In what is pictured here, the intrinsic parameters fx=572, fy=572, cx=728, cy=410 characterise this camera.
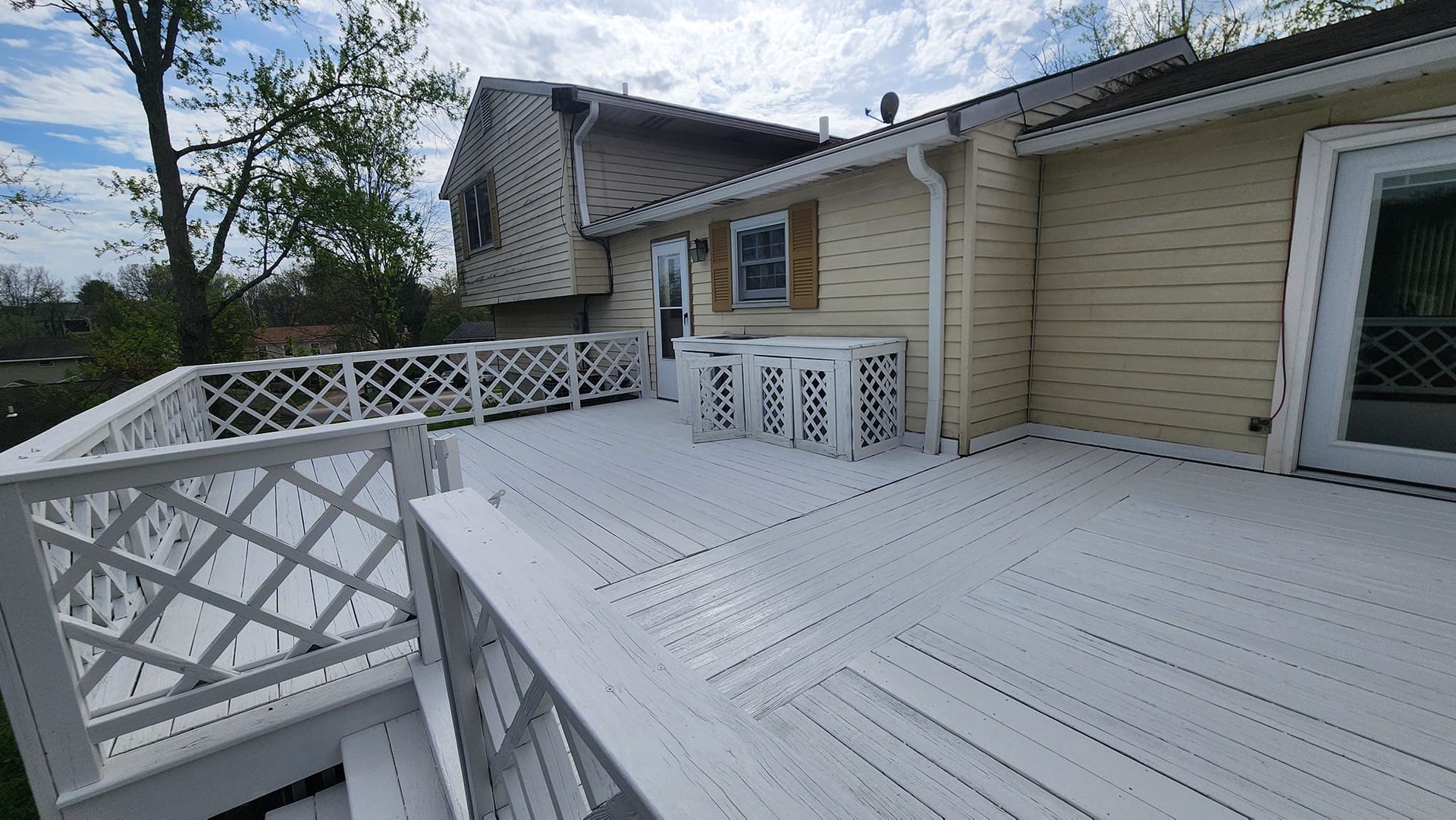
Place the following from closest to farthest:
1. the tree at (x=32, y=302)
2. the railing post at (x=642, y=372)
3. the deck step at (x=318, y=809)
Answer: the deck step at (x=318, y=809)
the railing post at (x=642, y=372)
the tree at (x=32, y=302)

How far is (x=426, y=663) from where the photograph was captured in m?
2.06

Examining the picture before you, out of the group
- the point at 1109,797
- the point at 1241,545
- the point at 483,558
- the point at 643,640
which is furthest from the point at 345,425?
the point at 1241,545

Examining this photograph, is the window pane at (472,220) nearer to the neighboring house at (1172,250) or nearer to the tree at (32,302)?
the neighboring house at (1172,250)

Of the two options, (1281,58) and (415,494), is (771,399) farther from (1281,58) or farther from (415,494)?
(1281,58)

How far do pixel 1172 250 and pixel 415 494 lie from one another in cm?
462

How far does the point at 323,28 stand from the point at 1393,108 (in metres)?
11.0

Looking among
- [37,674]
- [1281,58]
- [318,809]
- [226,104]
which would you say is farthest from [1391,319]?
[226,104]

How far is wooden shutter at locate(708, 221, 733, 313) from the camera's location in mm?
5930

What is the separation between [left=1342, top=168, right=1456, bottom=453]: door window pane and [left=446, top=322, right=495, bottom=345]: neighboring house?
17.1 meters

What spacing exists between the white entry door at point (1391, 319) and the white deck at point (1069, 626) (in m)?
0.34

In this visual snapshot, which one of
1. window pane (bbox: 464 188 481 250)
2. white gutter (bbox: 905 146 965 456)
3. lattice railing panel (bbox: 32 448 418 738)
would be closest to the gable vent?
window pane (bbox: 464 188 481 250)

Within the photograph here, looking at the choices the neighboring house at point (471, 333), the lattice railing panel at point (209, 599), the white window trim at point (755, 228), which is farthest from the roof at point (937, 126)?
the neighboring house at point (471, 333)

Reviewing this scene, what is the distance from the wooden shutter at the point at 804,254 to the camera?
5.03 m

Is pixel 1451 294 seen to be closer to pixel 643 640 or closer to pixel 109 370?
pixel 643 640
